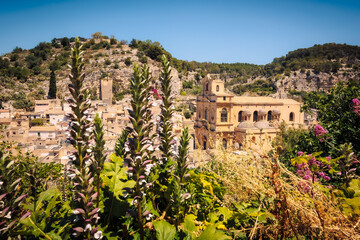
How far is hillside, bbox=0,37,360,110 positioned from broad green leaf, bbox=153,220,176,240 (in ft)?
193

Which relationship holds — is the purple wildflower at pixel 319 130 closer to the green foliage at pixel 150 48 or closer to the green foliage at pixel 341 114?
the green foliage at pixel 341 114

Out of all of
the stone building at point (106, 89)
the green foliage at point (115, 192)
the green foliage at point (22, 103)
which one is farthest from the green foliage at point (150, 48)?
the green foliage at point (115, 192)

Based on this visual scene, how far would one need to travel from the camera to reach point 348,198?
1.99m

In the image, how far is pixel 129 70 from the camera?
7606cm

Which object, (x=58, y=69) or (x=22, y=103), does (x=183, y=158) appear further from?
(x=58, y=69)

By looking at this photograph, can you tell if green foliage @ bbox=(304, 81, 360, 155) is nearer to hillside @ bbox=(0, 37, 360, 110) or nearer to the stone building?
hillside @ bbox=(0, 37, 360, 110)

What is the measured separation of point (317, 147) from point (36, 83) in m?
76.7

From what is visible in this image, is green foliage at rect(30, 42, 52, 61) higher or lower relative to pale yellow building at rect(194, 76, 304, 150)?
higher

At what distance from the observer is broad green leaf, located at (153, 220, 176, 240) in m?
1.57

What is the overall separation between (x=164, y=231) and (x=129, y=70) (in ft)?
257

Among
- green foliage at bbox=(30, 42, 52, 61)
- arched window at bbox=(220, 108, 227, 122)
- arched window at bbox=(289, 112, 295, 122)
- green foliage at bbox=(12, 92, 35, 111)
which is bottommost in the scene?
arched window at bbox=(289, 112, 295, 122)

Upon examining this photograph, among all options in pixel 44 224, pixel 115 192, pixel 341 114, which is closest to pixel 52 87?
pixel 341 114

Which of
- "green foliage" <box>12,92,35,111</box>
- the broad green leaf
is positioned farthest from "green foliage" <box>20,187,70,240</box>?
"green foliage" <box>12,92,35,111</box>

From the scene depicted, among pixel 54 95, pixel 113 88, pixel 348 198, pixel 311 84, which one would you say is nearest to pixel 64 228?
pixel 348 198
